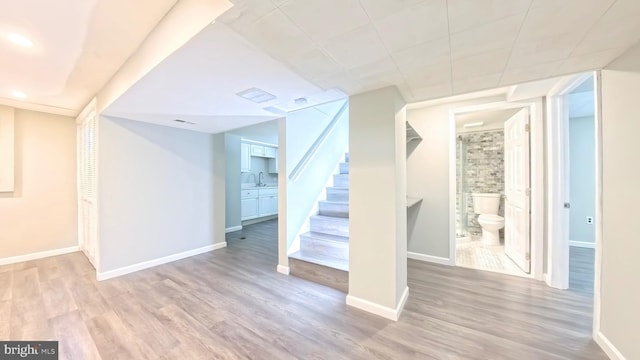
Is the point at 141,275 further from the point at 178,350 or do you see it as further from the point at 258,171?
the point at 258,171

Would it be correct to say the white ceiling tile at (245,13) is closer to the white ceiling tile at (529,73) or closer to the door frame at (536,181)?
the white ceiling tile at (529,73)

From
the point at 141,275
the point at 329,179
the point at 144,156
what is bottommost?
the point at 141,275

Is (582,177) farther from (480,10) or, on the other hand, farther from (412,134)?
(480,10)

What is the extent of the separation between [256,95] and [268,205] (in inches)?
187

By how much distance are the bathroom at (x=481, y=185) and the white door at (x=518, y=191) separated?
0.47 meters

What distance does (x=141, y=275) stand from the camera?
2.99 m

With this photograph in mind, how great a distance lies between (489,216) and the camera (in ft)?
13.6

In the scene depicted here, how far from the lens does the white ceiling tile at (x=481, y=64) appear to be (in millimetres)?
1477

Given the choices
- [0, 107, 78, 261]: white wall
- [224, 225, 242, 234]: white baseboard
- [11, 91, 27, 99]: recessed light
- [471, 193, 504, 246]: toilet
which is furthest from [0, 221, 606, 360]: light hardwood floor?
[224, 225, 242, 234]: white baseboard

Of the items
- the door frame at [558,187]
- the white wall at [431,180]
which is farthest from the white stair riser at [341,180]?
the door frame at [558,187]

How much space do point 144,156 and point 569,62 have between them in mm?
4419

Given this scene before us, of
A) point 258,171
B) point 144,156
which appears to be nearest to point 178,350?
point 144,156

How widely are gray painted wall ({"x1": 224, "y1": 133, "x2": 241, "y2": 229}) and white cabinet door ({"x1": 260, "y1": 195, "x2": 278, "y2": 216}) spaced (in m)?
0.96

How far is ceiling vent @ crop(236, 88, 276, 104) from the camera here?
7.34 feet
